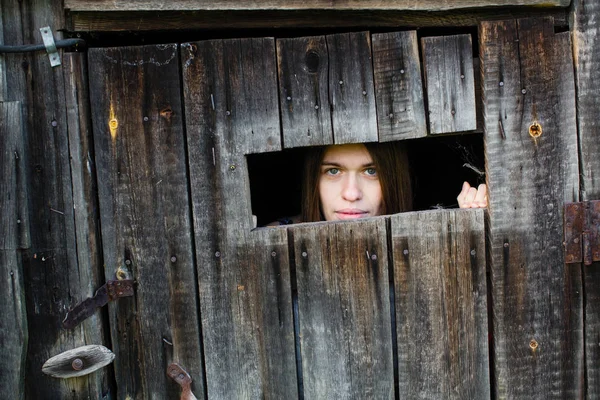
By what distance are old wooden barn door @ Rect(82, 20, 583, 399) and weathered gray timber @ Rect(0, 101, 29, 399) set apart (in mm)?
258

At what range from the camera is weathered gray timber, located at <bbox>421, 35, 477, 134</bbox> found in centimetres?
226

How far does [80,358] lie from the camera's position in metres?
2.21

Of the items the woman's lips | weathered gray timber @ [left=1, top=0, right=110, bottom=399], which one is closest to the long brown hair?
the woman's lips

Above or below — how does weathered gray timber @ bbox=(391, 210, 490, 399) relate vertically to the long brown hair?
below

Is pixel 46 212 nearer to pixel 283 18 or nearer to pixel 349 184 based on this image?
pixel 283 18

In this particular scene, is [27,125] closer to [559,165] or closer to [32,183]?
[32,183]

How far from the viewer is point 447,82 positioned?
226cm

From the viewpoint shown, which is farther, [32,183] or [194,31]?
[194,31]

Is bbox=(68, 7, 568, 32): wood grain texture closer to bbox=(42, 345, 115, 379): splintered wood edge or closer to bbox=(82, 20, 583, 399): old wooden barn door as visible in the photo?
bbox=(82, 20, 583, 399): old wooden barn door

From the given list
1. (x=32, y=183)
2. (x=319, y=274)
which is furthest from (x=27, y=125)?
(x=319, y=274)

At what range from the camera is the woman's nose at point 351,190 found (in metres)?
2.69

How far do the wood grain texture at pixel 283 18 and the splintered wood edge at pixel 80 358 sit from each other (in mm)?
1062

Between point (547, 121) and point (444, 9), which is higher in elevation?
point (444, 9)

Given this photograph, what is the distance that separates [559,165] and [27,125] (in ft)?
5.89
